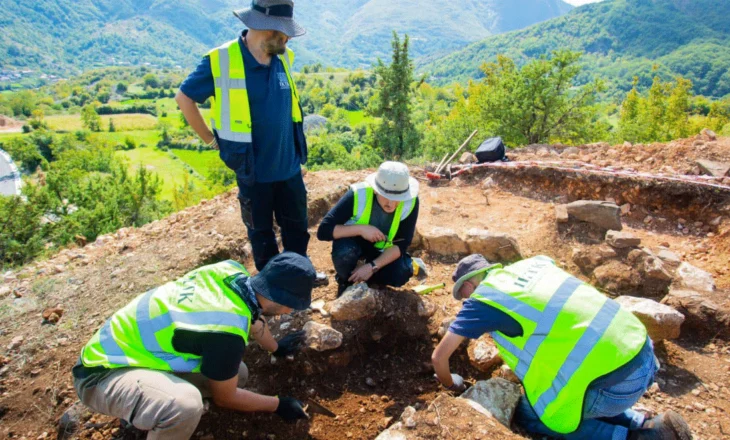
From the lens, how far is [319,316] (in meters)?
3.30

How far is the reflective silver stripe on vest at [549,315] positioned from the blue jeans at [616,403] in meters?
0.32

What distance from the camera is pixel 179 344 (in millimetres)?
2014

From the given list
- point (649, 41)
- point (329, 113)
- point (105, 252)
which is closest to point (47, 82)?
point (329, 113)

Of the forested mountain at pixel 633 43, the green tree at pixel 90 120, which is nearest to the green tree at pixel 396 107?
the green tree at pixel 90 120

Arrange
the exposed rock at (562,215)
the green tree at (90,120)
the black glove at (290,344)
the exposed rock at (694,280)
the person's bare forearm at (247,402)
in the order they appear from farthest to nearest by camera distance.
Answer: the green tree at (90,120), the exposed rock at (562,215), the exposed rock at (694,280), the black glove at (290,344), the person's bare forearm at (247,402)

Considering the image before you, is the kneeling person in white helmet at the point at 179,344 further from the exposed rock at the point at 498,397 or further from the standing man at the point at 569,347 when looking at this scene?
the exposed rock at the point at 498,397

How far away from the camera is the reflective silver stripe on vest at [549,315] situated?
204 cm

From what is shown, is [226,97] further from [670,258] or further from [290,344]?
[670,258]

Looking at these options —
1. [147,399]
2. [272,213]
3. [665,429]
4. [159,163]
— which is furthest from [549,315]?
[159,163]

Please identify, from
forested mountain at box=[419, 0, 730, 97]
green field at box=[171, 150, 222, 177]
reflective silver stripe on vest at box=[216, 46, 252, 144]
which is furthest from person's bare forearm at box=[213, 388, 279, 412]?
forested mountain at box=[419, 0, 730, 97]

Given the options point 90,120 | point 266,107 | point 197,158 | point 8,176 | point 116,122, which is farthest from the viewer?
point 116,122

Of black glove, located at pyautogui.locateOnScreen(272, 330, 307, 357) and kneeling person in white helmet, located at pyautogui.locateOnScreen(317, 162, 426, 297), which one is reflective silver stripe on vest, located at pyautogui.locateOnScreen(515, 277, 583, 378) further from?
black glove, located at pyautogui.locateOnScreen(272, 330, 307, 357)

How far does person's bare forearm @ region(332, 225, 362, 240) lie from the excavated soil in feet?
2.01

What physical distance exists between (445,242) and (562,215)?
1.50 metres
